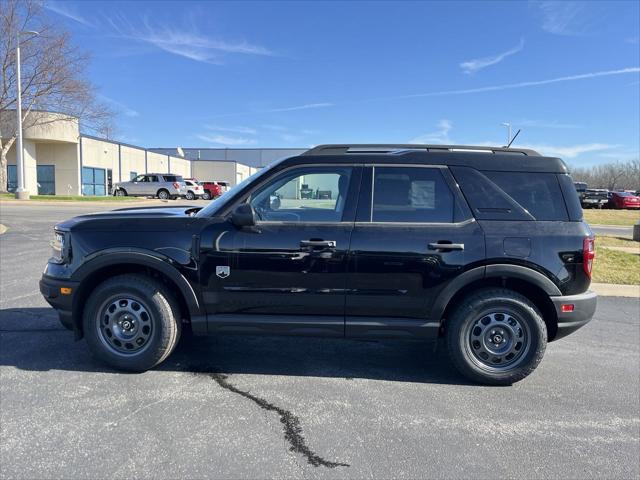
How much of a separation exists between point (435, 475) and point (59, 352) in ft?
11.9

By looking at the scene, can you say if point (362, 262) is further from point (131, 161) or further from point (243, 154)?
point (243, 154)

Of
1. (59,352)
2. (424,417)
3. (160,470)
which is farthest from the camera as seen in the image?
(59,352)

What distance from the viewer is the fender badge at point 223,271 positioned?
380cm

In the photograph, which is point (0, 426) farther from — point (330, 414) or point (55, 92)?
point (55, 92)

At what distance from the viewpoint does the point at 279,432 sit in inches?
122

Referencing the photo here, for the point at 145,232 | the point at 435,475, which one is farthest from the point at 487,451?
the point at 145,232

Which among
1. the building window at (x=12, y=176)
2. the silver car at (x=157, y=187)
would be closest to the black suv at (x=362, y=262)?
the silver car at (x=157, y=187)

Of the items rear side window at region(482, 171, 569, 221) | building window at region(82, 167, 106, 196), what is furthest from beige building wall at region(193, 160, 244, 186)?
rear side window at region(482, 171, 569, 221)

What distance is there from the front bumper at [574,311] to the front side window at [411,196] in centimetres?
115

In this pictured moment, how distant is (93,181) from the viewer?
125 feet

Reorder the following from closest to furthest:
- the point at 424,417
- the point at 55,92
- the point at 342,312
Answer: the point at 424,417 → the point at 342,312 → the point at 55,92

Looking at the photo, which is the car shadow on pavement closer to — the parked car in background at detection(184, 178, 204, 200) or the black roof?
the black roof

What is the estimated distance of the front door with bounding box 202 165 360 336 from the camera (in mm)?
3748

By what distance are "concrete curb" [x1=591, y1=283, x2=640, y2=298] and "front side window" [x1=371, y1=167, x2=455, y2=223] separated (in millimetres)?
5096
